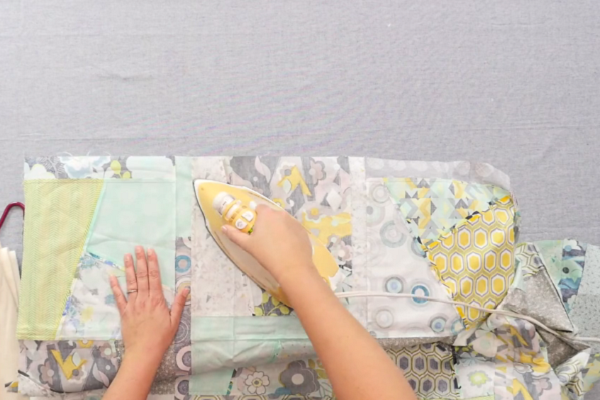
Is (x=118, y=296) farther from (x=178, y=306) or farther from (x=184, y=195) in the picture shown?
(x=184, y=195)

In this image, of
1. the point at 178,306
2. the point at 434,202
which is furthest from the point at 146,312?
the point at 434,202

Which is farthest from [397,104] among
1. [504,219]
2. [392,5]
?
[504,219]

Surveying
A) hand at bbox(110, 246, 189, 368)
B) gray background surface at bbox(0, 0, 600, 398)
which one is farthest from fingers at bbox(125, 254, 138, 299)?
gray background surface at bbox(0, 0, 600, 398)

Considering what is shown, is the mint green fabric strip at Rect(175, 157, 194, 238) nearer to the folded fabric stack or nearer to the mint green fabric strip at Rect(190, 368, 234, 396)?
the folded fabric stack

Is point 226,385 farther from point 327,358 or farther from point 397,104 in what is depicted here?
point 397,104

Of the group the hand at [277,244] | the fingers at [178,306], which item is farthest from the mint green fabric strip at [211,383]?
the hand at [277,244]

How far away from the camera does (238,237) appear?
0.83 m

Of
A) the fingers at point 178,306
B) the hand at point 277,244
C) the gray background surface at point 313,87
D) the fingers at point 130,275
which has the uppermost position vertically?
the gray background surface at point 313,87

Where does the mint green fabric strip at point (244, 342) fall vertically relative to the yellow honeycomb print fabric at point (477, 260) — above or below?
below

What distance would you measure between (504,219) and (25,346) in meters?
0.87

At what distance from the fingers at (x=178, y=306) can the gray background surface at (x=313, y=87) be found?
0.33m

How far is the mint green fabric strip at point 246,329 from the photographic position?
85cm

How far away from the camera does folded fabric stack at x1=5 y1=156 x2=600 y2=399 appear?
2.78ft

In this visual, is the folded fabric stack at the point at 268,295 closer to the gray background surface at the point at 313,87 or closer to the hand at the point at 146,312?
the hand at the point at 146,312
